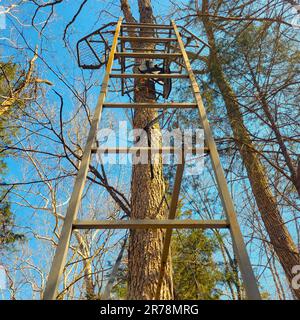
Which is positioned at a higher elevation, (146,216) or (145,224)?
(146,216)

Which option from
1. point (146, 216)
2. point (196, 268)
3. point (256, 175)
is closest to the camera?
point (146, 216)

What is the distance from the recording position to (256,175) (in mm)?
3686

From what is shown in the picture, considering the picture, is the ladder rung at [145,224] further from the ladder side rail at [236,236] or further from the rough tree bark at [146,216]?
the rough tree bark at [146,216]

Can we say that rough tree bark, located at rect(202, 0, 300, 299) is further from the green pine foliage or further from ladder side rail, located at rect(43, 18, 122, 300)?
ladder side rail, located at rect(43, 18, 122, 300)

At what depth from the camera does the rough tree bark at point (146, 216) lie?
2.37 metres

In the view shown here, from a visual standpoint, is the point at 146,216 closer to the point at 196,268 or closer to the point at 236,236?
the point at 236,236

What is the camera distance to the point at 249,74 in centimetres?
324

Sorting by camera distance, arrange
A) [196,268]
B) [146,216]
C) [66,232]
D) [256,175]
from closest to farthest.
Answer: [66,232], [146,216], [256,175], [196,268]

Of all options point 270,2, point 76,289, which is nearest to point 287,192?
point 270,2

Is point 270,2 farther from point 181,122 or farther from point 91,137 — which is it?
point 91,137

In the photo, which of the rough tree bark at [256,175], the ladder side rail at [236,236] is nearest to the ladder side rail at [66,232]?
the ladder side rail at [236,236]

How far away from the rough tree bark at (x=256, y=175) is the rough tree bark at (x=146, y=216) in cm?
81

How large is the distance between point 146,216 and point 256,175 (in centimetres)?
167

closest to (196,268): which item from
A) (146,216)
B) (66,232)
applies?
(146,216)
